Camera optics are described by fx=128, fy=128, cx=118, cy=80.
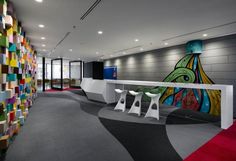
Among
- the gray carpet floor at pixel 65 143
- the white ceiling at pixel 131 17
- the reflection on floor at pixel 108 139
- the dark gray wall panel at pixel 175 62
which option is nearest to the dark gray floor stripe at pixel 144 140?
the reflection on floor at pixel 108 139

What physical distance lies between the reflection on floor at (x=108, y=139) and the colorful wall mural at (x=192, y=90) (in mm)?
1714

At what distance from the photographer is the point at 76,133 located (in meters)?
3.02

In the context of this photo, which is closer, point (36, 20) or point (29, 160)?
point (29, 160)

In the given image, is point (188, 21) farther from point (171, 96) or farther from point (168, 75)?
point (171, 96)

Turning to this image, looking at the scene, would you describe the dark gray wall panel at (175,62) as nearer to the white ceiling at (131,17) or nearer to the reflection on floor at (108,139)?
the white ceiling at (131,17)

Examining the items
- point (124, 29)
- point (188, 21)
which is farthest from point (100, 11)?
point (188, 21)

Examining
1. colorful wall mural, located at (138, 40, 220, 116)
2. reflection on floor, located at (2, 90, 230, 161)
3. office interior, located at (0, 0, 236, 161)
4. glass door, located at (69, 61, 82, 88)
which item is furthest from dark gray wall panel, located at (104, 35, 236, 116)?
glass door, located at (69, 61, 82, 88)

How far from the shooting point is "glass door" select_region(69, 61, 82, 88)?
46.2 ft

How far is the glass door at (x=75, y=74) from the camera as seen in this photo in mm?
14094

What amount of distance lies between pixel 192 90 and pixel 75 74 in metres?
12.1

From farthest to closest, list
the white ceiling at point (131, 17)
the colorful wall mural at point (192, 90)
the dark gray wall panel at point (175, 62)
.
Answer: the colorful wall mural at point (192, 90) < the dark gray wall panel at point (175, 62) < the white ceiling at point (131, 17)

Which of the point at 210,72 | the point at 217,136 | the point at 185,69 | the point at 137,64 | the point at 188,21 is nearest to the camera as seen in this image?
the point at 217,136

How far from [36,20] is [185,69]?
6109 mm

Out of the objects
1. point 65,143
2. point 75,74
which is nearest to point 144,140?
point 65,143
